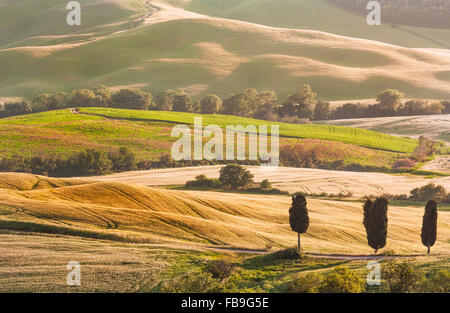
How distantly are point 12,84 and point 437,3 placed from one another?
3890 inches

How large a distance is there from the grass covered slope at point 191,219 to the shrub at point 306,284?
3.74m

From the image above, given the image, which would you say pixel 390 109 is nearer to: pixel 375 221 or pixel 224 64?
pixel 375 221

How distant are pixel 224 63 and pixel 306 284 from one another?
72.5m

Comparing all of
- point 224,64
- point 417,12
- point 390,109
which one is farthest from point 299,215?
point 417,12

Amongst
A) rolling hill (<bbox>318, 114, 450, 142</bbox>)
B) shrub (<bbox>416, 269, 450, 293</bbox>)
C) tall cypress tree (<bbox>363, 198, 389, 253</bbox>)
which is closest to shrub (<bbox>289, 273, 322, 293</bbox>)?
shrub (<bbox>416, 269, 450, 293</bbox>)

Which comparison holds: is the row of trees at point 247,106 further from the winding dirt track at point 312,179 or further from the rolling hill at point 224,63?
the rolling hill at point 224,63

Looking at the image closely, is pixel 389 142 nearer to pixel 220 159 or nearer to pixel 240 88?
pixel 220 159

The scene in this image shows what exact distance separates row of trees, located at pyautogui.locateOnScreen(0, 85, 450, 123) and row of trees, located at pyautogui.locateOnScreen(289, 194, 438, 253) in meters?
20.5

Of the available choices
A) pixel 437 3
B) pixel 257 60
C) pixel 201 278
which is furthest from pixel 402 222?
pixel 437 3

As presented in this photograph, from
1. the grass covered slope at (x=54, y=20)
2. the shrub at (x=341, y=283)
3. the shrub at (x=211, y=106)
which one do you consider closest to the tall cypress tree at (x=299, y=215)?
the shrub at (x=341, y=283)

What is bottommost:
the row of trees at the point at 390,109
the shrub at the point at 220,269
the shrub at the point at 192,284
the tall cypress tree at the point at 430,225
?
the shrub at the point at 192,284

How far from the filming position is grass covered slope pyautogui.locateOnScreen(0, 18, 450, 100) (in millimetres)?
69312

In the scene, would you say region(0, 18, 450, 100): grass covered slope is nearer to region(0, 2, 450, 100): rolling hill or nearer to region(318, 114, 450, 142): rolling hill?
region(0, 2, 450, 100): rolling hill

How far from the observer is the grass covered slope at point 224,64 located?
69312 millimetres
